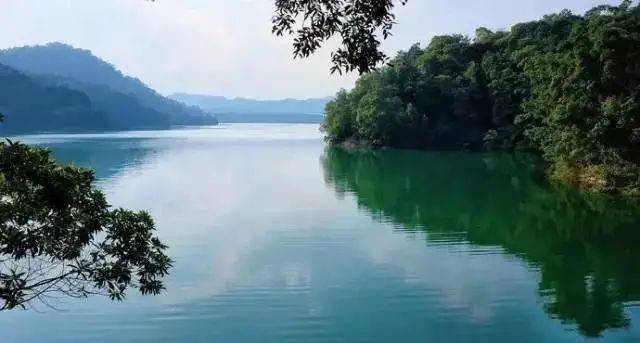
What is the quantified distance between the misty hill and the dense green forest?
7350 cm

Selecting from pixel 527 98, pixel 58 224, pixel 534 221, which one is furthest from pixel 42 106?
pixel 58 224

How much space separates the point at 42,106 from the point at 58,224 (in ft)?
443

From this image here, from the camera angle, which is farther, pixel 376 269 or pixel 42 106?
pixel 42 106

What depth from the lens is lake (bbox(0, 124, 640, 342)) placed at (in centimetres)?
1126

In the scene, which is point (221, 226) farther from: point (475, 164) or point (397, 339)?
point (475, 164)

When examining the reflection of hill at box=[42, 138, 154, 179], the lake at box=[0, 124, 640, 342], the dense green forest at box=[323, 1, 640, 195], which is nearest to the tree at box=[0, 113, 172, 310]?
the lake at box=[0, 124, 640, 342]

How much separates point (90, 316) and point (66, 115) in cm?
12559

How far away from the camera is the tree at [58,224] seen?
5.78m

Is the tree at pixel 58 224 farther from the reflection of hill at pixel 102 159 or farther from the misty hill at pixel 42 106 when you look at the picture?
the misty hill at pixel 42 106

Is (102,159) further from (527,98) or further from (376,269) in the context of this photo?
(376,269)

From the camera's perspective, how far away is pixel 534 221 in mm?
22438

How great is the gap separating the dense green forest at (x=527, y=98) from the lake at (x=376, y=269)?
241cm

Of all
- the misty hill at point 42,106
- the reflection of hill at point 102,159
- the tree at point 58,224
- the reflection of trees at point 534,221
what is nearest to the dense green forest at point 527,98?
the reflection of trees at point 534,221

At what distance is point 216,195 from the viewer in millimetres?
29828
